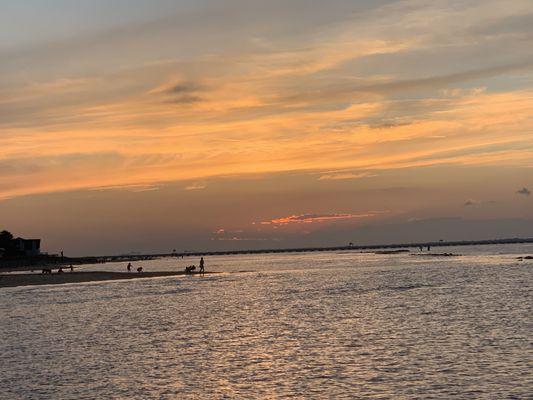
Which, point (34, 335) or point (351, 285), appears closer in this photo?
point (34, 335)

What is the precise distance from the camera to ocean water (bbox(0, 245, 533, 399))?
26552mm

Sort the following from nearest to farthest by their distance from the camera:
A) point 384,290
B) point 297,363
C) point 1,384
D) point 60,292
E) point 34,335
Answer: point 1,384 < point 297,363 < point 34,335 < point 384,290 < point 60,292

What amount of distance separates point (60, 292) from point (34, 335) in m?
41.6

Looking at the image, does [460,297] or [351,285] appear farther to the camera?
[351,285]

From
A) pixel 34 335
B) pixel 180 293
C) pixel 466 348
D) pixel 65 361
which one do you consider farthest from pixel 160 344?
pixel 180 293

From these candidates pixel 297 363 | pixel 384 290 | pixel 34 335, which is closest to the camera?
pixel 297 363

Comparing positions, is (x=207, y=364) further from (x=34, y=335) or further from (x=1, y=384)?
(x=34, y=335)

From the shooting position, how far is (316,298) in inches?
2677

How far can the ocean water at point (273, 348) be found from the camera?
2655 centimetres

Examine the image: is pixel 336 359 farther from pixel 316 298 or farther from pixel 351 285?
pixel 351 285

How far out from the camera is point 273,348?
3631cm

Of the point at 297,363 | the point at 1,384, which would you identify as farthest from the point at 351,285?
the point at 1,384

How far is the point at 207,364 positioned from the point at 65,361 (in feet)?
23.9

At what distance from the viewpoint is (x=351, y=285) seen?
287ft
